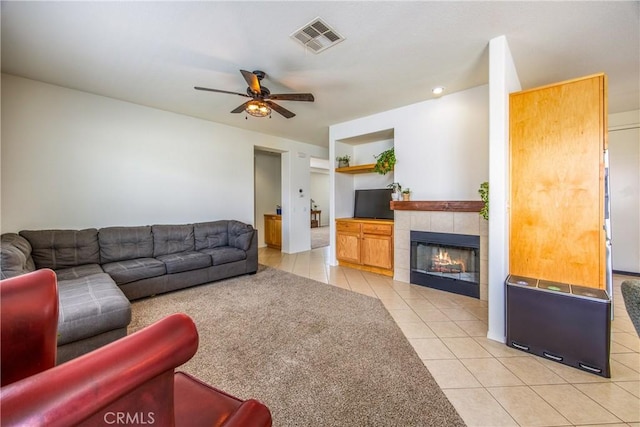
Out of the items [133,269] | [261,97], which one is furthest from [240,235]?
[261,97]

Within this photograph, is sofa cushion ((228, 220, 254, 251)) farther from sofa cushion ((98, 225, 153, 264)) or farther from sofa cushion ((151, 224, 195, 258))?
sofa cushion ((98, 225, 153, 264))

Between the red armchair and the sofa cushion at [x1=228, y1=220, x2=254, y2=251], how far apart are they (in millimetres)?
3384

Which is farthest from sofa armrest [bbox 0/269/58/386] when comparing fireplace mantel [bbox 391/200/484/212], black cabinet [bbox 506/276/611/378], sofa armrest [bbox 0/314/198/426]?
fireplace mantel [bbox 391/200/484/212]

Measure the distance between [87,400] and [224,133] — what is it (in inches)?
200

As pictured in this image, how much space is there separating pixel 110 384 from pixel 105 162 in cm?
431

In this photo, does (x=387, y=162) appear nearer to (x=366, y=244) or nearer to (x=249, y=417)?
(x=366, y=244)

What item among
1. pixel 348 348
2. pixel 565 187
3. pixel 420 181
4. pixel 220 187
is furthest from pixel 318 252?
pixel 565 187

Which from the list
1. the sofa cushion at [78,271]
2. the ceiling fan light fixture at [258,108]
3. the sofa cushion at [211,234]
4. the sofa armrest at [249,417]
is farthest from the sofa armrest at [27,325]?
the sofa cushion at [211,234]

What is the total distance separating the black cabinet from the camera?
70.9 inches

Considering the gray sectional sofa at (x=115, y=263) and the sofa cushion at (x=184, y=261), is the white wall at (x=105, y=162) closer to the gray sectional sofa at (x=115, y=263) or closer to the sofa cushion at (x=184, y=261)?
the gray sectional sofa at (x=115, y=263)

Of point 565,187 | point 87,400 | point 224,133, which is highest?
point 224,133

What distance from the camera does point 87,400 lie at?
1.56 feet

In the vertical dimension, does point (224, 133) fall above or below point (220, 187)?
above

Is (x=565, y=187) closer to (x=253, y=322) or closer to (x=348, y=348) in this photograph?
(x=348, y=348)
